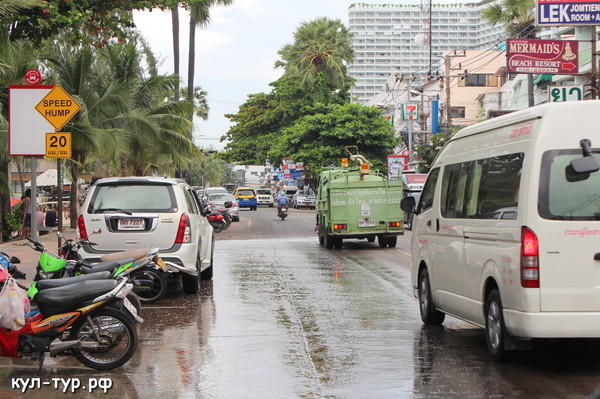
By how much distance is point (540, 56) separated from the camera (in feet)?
68.8

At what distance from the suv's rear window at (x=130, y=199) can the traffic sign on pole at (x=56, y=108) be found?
170 centimetres

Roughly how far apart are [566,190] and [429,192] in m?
3.25

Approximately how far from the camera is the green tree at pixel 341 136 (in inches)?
2361

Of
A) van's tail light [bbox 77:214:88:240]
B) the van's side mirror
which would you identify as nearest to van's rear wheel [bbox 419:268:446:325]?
the van's side mirror

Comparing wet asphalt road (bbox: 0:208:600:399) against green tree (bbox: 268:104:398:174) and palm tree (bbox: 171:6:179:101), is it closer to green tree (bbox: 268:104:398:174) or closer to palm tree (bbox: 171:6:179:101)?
palm tree (bbox: 171:6:179:101)

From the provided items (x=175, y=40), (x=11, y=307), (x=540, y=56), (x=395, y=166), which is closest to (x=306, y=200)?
(x=395, y=166)

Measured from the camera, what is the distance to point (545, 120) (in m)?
6.95

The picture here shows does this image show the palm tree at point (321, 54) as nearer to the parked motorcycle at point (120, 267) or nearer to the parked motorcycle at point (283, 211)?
the parked motorcycle at point (283, 211)

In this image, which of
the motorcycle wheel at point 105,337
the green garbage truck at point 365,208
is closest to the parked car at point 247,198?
the green garbage truck at point 365,208

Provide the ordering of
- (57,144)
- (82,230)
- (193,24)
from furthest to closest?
(193,24), (57,144), (82,230)

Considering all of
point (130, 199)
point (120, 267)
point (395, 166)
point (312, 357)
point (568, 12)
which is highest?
point (568, 12)

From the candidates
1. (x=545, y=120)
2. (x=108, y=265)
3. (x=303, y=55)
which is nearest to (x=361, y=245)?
(x=108, y=265)

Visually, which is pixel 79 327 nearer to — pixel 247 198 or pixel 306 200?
pixel 247 198

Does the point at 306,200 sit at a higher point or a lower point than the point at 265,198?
lower
